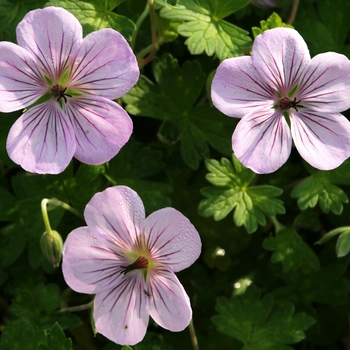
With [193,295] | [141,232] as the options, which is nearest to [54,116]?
[141,232]

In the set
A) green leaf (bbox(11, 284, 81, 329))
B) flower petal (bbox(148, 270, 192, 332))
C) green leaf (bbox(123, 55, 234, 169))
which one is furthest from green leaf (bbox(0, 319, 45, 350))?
green leaf (bbox(123, 55, 234, 169))

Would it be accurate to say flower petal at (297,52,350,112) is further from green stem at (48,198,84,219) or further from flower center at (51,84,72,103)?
green stem at (48,198,84,219)

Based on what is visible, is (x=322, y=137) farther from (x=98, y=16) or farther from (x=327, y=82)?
(x=98, y=16)

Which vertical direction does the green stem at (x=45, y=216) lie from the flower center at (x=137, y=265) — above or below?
below

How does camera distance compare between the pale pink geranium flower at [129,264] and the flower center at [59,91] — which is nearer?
the pale pink geranium flower at [129,264]

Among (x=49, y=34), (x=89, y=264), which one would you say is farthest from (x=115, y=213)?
(x=49, y=34)

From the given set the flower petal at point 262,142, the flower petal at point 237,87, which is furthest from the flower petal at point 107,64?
the flower petal at point 262,142

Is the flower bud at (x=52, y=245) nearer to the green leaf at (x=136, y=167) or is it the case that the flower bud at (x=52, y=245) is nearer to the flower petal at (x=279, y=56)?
the green leaf at (x=136, y=167)
